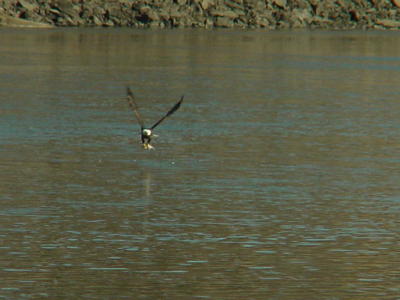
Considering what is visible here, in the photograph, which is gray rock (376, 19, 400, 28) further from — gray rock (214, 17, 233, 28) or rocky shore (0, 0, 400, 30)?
gray rock (214, 17, 233, 28)

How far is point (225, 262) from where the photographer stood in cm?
1684

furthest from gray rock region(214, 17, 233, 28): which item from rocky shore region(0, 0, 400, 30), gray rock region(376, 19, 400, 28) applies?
gray rock region(376, 19, 400, 28)

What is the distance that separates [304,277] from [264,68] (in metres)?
49.4

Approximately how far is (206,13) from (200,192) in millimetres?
117240

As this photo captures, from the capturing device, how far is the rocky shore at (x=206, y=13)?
432ft

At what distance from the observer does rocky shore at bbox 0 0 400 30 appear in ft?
432

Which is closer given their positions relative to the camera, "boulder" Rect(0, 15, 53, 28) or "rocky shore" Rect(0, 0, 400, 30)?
"boulder" Rect(0, 15, 53, 28)

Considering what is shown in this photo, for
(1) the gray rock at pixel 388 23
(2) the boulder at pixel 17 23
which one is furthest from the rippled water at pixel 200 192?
(1) the gray rock at pixel 388 23

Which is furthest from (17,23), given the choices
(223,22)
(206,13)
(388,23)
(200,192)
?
(200,192)

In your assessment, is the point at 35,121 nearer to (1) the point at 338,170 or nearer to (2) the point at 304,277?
(1) the point at 338,170

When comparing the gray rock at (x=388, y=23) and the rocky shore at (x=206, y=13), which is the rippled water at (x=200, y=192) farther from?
the gray rock at (x=388, y=23)

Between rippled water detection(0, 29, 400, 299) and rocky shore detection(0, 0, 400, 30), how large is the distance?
8077cm

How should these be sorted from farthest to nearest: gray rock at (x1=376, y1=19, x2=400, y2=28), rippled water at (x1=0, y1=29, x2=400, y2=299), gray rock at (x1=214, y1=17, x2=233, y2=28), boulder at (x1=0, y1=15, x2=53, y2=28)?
gray rock at (x1=376, y1=19, x2=400, y2=28) < gray rock at (x1=214, y1=17, x2=233, y2=28) < boulder at (x1=0, y1=15, x2=53, y2=28) < rippled water at (x1=0, y1=29, x2=400, y2=299)

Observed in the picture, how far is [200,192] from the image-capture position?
75.2ft
